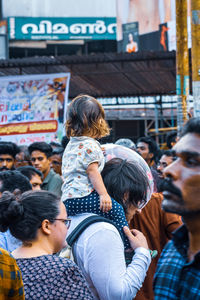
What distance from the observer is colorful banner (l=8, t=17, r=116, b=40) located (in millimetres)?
29125

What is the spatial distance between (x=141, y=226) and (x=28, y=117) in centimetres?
673

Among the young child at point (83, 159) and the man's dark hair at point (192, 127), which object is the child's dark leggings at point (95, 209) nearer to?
the young child at point (83, 159)

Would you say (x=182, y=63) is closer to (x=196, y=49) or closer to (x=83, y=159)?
(x=196, y=49)

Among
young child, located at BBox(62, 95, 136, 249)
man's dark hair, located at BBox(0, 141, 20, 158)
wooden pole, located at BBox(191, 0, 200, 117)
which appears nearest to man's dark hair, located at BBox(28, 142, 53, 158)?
man's dark hair, located at BBox(0, 141, 20, 158)

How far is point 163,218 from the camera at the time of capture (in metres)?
3.34

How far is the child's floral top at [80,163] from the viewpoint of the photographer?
3.27 m

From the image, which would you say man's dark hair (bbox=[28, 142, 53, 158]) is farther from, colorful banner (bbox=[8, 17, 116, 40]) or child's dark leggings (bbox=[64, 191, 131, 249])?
colorful banner (bbox=[8, 17, 116, 40])

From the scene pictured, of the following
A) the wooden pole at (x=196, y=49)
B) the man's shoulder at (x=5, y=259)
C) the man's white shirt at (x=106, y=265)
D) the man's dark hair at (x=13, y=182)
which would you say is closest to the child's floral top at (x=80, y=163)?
the man's white shirt at (x=106, y=265)

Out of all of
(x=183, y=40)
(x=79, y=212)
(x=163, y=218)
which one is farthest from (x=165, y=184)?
(x=183, y=40)

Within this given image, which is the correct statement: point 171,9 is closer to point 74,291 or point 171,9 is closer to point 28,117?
point 28,117

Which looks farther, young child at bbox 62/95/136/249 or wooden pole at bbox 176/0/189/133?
wooden pole at bbox 176/0/189/133

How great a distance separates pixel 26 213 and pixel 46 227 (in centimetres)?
13

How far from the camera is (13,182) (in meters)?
4.26

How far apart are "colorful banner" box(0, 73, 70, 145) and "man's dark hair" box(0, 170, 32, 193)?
4976 millimetres
